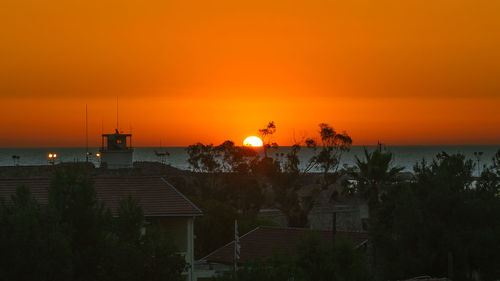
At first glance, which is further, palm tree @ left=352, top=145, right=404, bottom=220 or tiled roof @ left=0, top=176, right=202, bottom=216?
palm tree @ left=352, top=145, right=404, bottom=220

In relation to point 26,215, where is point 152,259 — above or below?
below

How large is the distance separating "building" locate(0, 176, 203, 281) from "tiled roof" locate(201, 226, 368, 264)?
6.41 meters

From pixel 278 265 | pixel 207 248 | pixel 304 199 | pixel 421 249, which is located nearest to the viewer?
pixel 278 265

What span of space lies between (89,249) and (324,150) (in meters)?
50.3

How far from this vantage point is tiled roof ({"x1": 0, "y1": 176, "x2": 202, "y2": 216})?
1153 inches

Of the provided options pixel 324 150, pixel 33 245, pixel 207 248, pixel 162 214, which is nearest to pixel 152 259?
pixel 33 245

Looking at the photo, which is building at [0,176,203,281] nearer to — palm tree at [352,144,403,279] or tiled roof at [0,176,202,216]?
tiled roof at [0,176,202,216]

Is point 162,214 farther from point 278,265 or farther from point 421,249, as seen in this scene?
point 421,249

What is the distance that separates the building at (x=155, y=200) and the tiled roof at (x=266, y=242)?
641 cm

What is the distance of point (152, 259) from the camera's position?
→ 21203 millimetres

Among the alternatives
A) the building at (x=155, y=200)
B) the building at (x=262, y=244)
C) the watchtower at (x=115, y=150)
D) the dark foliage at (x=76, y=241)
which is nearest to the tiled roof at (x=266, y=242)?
the building at (x=262, y=244)

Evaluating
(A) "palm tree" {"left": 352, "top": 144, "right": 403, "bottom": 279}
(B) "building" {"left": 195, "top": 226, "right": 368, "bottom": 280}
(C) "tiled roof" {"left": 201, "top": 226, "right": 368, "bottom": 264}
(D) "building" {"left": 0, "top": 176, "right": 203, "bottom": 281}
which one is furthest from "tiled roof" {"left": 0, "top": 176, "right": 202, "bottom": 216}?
(A) "palm tree" {"left": 352, "top": 144, "right": 403, "bottom": 279}

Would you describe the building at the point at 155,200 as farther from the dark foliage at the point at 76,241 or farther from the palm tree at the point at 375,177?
the palm tree at the point at 375,177

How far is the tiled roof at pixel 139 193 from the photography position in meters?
29.3
